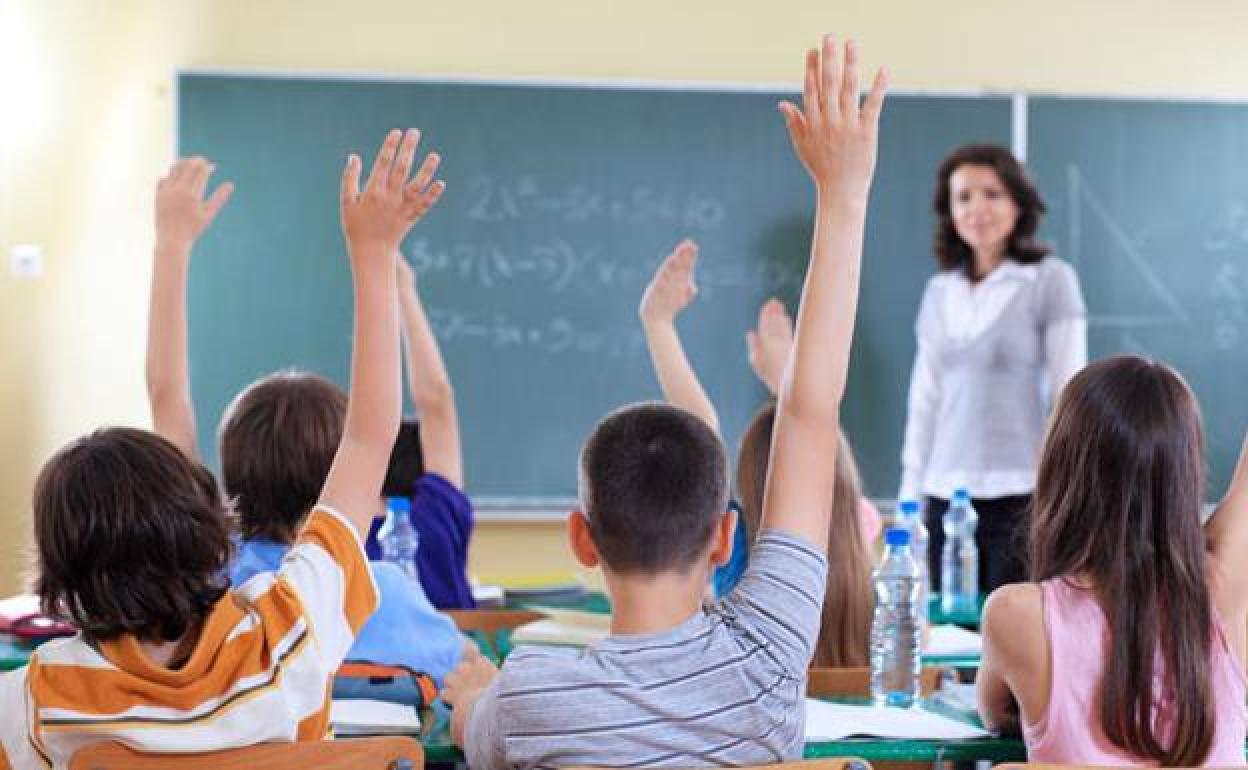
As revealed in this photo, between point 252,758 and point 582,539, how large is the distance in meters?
0.43

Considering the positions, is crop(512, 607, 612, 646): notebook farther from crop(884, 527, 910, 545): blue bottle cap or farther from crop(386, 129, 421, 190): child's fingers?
crop(386, 129, 421, 190): child's fingers

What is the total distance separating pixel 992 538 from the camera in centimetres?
470

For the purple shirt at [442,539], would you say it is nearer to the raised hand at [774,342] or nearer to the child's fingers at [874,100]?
the raised hand at [774,342]

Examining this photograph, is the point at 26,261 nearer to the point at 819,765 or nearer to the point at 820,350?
the point at 820,350

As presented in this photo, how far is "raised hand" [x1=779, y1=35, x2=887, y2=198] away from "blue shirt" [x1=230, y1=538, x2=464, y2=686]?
3.28 feet

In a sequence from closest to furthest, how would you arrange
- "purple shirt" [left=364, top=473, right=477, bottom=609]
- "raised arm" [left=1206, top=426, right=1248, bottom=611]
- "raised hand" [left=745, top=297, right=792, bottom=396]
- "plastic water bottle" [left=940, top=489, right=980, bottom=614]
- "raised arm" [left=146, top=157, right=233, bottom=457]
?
"raised arm" [left=1206, top=426, right=1248, bottom=611] < "raised arm" [left=146, top=157, right=233, bottom=457] < "purple shirt" [left=364, top=473, right=477, bottom=609] < "raised hand" [left=745, top=297, right=792, bottom=396] < "plastic water bottle" [left=940, top=489, right=980, bottom=614]

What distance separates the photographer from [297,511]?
8.30 ft

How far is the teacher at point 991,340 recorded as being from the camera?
187 inches

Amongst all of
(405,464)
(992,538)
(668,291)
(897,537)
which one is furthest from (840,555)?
(992,538)

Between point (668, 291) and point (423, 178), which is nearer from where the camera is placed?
point (423, 178)

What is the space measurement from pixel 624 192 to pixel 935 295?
41.6 inches

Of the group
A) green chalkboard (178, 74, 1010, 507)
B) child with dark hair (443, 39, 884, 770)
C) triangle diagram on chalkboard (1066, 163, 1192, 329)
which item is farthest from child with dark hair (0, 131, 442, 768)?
triangle diagram on chalkboard (1066, 163, 1192, 329)

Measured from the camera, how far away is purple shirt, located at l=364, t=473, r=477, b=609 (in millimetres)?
3184

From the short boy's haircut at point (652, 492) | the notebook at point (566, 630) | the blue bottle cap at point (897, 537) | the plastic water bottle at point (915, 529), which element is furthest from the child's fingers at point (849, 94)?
the plastic water bottle at point (915, 529)
